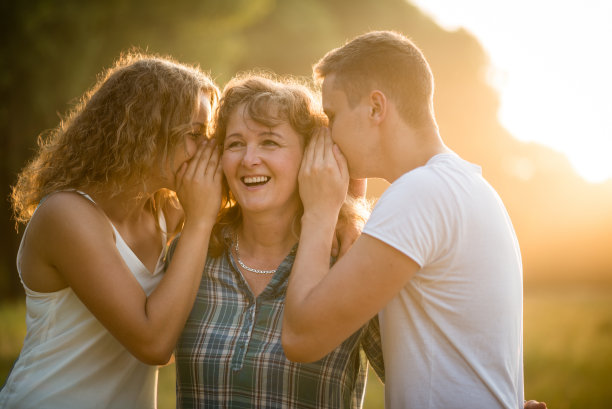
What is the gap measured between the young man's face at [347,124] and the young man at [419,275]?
36mm

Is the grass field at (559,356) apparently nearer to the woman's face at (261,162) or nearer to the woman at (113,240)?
the woman at (113,240)

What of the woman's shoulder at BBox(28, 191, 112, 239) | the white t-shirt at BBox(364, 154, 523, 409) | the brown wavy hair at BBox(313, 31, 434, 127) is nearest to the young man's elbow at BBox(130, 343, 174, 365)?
the woman's shoulder at BBox(28, 191, 112, 239)

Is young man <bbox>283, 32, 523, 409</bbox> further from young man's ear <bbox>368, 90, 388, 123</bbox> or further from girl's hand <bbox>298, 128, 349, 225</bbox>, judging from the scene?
girl's hand <bbox>298, 128, 349, 225</bbox>

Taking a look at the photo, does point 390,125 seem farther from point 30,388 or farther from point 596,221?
point 596,221

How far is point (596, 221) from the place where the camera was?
14312mm

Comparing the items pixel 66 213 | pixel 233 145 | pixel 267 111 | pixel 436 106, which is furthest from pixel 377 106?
pixel 436 106

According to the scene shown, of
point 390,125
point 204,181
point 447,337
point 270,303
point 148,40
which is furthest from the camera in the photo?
point 148,40

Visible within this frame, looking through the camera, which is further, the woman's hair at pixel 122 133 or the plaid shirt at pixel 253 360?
the woman's hair at pixel 122 133

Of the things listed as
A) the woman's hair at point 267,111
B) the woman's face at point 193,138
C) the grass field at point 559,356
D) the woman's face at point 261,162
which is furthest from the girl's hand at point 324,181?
the grass field at point 559,356

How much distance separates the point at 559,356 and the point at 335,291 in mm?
6512

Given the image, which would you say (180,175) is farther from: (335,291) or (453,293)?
(453,293)

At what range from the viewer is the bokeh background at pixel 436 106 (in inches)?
320

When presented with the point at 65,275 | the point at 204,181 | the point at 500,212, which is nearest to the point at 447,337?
the point at 500,212

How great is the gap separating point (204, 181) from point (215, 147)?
0.26m
